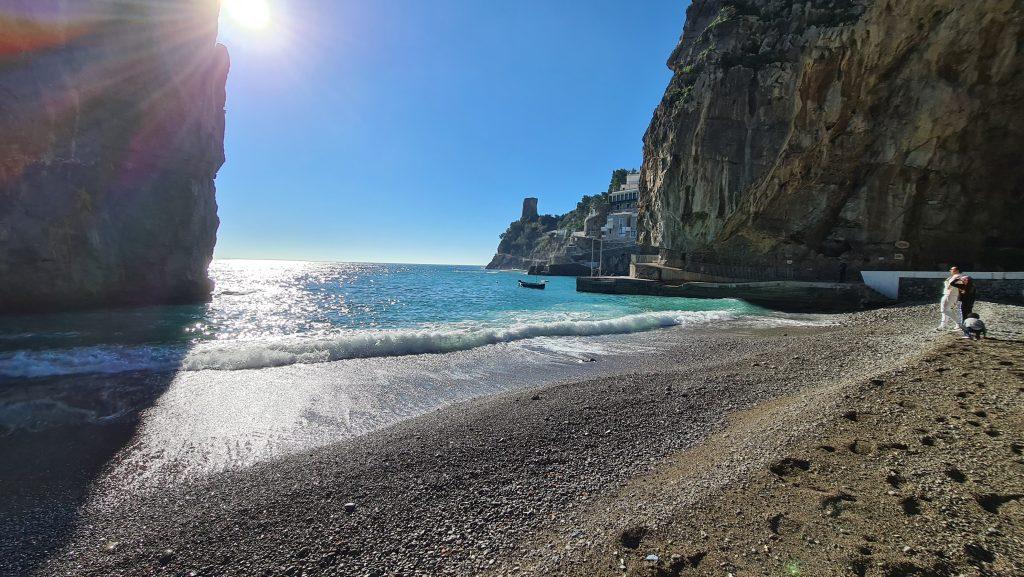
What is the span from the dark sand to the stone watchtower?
150m

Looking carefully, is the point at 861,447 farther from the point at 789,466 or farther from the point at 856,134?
the point at 856,134

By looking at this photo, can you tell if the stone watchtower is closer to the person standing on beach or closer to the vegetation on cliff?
the vegetation on cliff

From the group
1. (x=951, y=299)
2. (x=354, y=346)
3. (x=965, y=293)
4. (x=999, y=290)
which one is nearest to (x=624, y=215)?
(x=999, y=290)

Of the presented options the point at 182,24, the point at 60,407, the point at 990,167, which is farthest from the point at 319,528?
the point at 990,167

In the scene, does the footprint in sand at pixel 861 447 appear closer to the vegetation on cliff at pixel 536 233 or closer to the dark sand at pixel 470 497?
the dark sand at pixel 470 497

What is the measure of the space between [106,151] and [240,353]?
19.5m

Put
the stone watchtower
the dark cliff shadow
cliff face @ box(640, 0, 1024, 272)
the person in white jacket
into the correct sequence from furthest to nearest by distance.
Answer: the stone watchtower
cliff face @ box(640, 0, 1024, 272)
the person in white jacket
the dark cliff shadow

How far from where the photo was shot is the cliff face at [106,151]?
16938 millimetres

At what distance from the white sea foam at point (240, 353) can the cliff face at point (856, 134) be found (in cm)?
3099

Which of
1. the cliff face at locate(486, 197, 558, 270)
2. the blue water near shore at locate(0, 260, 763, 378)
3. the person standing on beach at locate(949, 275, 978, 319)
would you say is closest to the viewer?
the person standing on beach at locate(949, 275, 978, 319)

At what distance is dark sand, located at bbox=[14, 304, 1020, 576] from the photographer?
109 inches

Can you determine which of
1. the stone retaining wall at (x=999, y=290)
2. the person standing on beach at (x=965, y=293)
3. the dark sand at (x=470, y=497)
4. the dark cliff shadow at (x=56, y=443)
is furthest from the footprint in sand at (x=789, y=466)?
the stone retaining wall at (x=999, y=290)

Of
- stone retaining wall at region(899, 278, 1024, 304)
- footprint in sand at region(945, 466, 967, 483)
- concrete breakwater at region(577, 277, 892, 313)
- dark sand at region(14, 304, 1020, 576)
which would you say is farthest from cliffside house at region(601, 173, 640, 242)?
footprint in sand at region(945, 466, 967, 483)

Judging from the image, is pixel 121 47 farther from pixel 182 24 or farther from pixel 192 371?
pixel 192 371
